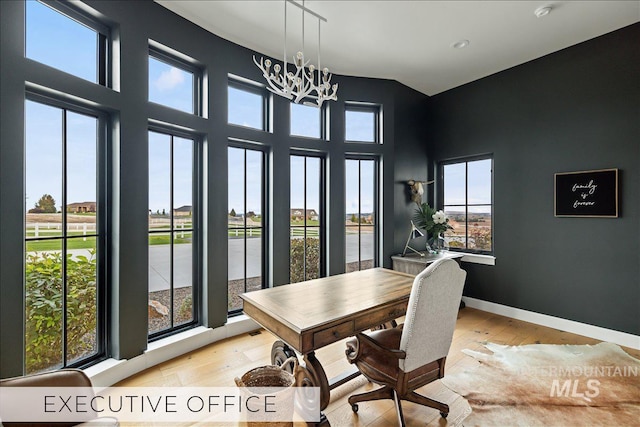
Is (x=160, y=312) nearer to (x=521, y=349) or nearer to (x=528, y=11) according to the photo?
(x=521, y=349)

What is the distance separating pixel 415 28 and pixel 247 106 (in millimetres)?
1892

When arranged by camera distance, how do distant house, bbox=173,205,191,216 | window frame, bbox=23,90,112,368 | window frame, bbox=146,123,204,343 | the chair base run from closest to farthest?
the chair base
window frame, bbox=23,90,112,368
distant house, bbox=173,205,191,216
window frame, bbox=146,123,204,343

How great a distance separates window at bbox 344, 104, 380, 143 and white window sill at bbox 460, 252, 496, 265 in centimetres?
204

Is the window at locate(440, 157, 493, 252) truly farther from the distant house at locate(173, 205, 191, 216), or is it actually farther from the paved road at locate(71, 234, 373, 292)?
the distant house at locate(173, 205, 191, 216)

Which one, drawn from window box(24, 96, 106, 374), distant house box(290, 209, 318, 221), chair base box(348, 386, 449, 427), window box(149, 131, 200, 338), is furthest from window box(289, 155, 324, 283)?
window box(24, 96, 106, 374)

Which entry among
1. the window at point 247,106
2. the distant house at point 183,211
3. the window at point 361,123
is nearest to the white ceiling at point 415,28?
the window at point 247,106

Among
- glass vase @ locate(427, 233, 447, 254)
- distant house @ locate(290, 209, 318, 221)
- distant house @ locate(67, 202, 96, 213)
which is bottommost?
glass vase @ locate(427, 233, 447, 254)

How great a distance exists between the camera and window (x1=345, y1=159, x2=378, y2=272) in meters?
3.95

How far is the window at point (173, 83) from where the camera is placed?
259cm

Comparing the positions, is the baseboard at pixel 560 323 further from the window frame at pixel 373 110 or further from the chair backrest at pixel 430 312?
the window frame at pixel 373 110

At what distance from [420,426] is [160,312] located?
2.29 meters

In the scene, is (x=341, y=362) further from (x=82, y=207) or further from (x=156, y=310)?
(x=82, y=207)

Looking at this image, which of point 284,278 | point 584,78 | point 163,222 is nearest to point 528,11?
point 584,78

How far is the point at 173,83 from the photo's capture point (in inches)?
108
